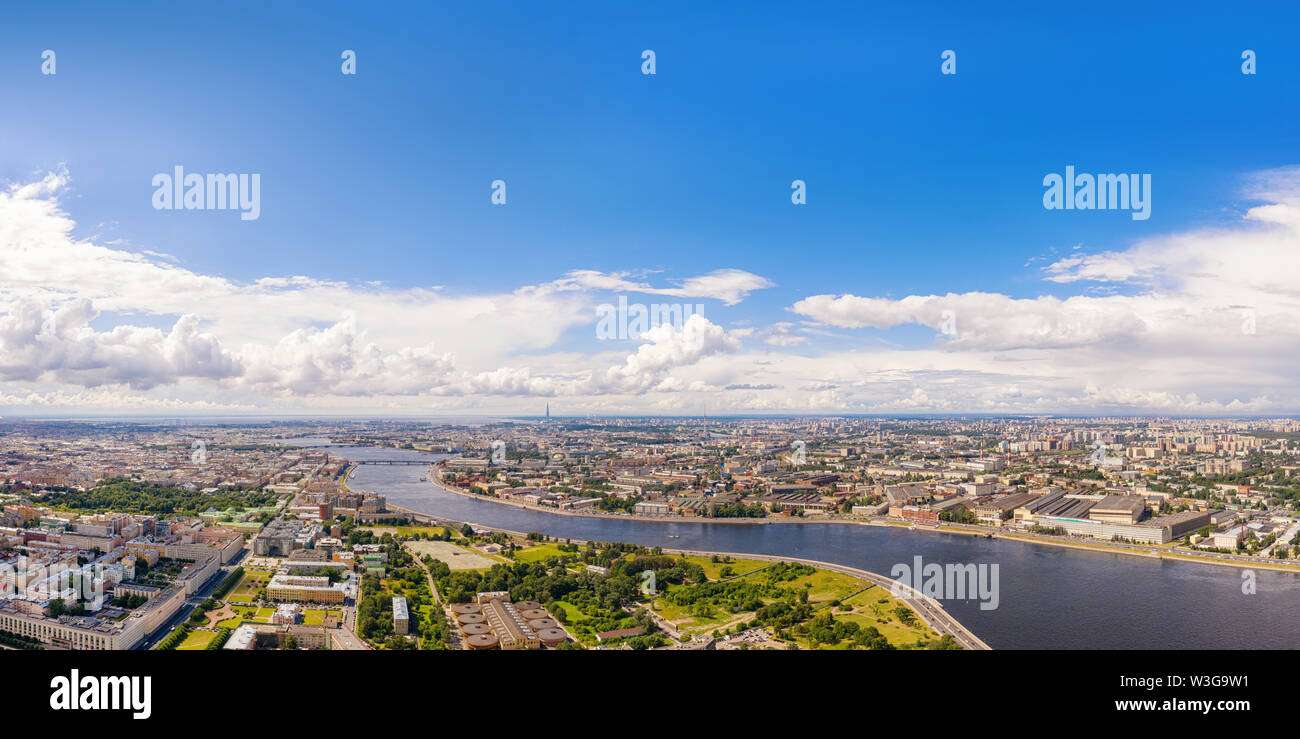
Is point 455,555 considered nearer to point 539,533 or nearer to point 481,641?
point 539,533

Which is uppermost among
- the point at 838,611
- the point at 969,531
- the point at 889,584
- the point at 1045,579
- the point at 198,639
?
the point at 198,639

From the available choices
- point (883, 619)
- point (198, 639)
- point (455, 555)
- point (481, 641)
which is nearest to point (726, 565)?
point (883, 619)

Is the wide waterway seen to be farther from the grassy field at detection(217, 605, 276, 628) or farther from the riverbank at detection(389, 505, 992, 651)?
the grassy field at detection(217, 605, 276, 628)

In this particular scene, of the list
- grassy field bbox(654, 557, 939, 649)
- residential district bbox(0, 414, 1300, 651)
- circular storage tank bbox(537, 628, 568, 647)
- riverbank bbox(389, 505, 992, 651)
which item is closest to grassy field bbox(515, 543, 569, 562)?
residential district bbox(0, 414, 1300, 651)

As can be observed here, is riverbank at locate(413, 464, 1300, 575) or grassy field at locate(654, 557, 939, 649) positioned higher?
grassy field at locate(654, 557, 939, 649)

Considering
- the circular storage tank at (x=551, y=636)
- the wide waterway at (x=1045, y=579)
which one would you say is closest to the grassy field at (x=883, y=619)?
the wide waterway at (x=1045, y=579)

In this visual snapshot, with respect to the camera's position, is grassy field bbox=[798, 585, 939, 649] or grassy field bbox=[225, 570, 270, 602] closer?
grassy field bbox=[798, 585, 939, 649]

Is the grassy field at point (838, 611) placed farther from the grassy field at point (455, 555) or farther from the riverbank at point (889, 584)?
the grassy field at point (455, 555)
